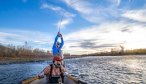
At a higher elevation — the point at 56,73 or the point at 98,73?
the point at 56,73

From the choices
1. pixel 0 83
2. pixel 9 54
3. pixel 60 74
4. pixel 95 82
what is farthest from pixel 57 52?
pixel 9 54

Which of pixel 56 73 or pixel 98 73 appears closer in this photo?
pixel 56 73

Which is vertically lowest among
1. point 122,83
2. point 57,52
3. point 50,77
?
point 122,83

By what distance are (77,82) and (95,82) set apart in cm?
1093

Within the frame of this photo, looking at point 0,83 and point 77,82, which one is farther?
point 0,83

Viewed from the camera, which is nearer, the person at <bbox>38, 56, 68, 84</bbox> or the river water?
the person at <bbox>38, 56, 68, 84</bbox>

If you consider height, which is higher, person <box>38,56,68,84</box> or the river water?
person <box>38,56,68,84</box>

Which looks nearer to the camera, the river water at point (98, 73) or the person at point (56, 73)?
the person at point (56, 73)

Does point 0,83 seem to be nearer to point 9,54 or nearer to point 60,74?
point 60,74

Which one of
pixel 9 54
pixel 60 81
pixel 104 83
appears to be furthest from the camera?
pixel 9 54

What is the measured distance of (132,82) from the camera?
100.0 feet

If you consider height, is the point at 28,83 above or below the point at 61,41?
below

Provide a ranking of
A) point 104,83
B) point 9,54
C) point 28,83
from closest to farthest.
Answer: point 28,83, point 104,83, point 9,54

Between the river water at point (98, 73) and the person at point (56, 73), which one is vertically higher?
the person at point (56, 73)
